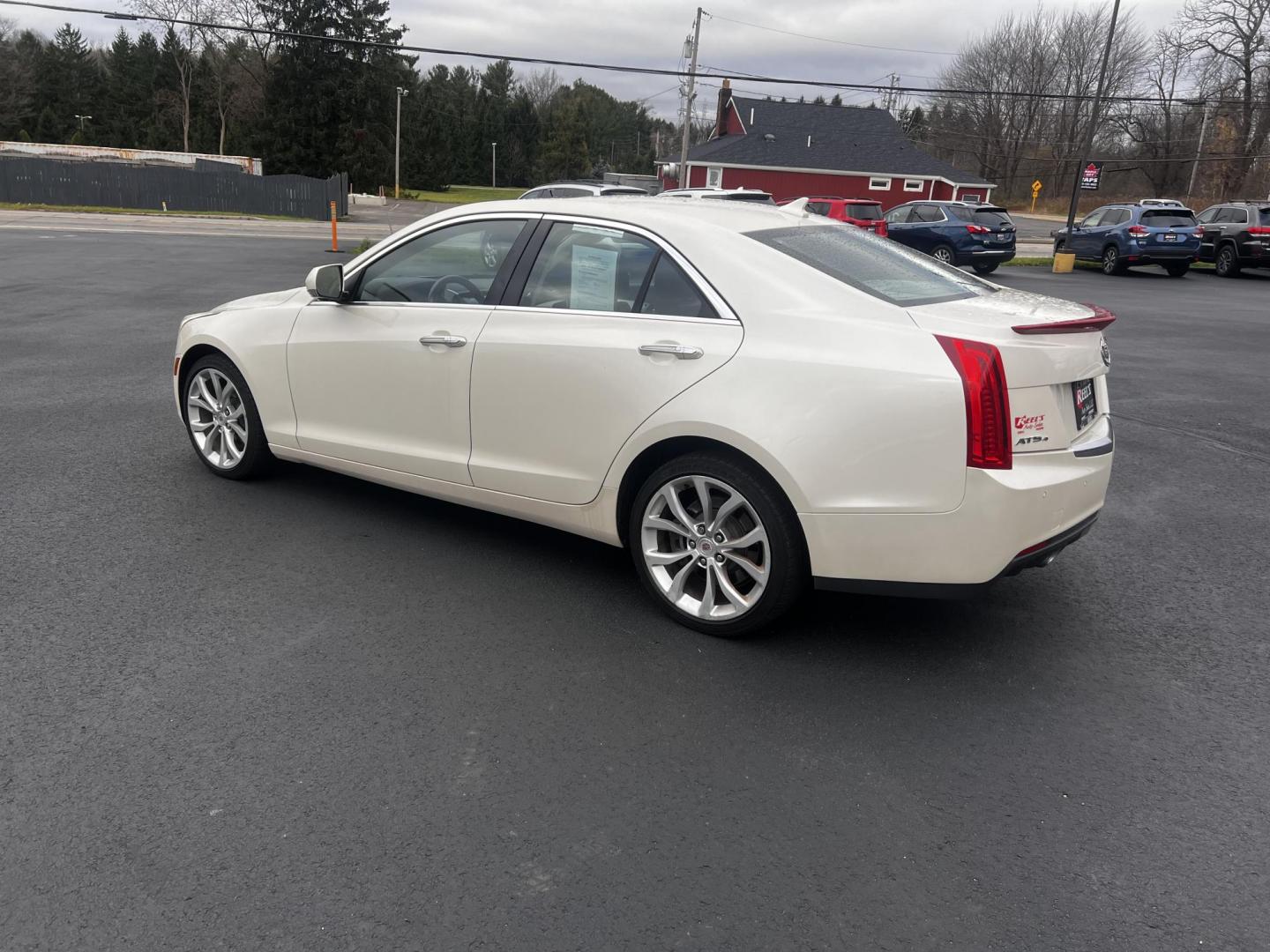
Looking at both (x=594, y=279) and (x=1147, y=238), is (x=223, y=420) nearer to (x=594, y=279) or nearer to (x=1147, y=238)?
(x=594, y=279)

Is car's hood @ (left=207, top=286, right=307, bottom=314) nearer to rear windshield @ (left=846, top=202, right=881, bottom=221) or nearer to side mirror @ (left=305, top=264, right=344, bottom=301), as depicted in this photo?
side mirror @ (left=305, top=264, right=344, bottom=301)

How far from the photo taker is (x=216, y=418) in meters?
5.66

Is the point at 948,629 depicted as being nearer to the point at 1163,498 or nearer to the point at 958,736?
the point at 958,736

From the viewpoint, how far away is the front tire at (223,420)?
5477 millimetres

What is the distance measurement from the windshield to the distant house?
30.1 meters

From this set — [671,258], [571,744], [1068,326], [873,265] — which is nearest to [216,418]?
[671,258]

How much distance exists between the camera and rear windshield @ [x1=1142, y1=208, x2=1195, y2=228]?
79.5 ft

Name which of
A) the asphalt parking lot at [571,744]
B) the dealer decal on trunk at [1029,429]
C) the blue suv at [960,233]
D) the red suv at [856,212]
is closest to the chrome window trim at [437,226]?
the asphalt parking lot at [571,744]

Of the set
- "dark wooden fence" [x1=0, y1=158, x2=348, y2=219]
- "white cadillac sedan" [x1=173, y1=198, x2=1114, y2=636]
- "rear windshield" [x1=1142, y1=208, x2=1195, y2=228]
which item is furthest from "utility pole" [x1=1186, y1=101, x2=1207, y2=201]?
"white cadillac sedan" [x1=173, y1=198, x2=1114, y2=636]

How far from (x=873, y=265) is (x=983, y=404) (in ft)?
3.51

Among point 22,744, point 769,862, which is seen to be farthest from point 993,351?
point 22,744

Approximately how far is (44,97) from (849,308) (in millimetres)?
93610

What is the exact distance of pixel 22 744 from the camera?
3.08 meters

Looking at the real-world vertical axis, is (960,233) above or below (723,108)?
below
